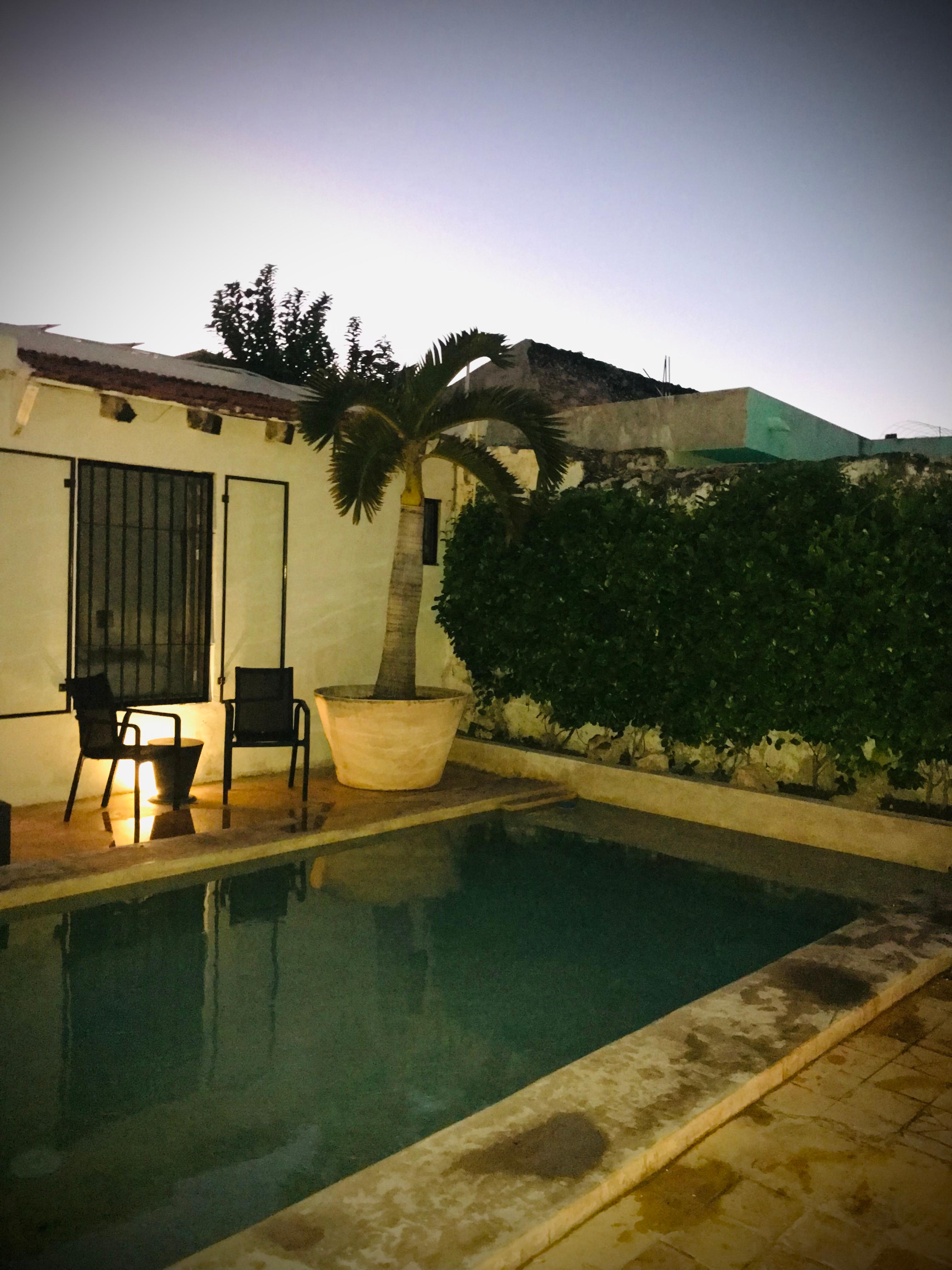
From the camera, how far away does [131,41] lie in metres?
6.37

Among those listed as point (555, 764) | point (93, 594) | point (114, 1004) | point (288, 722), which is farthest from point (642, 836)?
point (93, 594)

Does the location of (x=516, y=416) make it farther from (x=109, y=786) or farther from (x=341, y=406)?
(x=109, y=786)

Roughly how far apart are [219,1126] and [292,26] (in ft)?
22.8

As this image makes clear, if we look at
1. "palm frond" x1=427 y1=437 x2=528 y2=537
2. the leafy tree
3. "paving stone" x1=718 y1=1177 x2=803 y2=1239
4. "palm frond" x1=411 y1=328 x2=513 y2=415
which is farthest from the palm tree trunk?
the leafy tree

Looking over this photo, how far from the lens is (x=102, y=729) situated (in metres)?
6.21

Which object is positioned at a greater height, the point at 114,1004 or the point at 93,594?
the point at 93,594

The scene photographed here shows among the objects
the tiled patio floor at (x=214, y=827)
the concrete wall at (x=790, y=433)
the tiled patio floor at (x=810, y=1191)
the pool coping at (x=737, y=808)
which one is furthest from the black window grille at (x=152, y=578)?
the concrete wall at (x=790, y=433)

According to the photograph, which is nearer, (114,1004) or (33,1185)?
(33,1185)

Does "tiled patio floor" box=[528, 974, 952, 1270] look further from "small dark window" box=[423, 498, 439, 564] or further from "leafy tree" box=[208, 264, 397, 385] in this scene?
"leafy tree" box=[208, 264, 397, 385]

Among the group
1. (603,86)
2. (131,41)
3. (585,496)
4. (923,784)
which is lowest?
(923,784)

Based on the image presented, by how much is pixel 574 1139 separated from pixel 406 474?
5.56m

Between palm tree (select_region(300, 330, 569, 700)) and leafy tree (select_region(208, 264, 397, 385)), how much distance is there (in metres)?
15.2

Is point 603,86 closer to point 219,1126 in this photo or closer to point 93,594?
point 93,594

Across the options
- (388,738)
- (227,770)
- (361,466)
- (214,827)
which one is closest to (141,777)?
(227,770)
